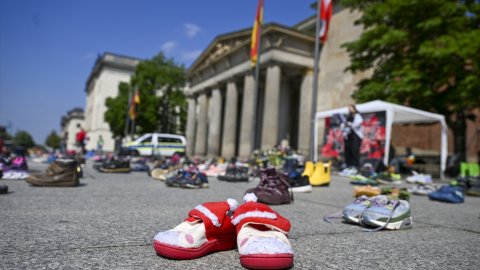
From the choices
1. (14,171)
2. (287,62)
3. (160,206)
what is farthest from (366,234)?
(287,62)

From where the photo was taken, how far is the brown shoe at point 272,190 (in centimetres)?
510

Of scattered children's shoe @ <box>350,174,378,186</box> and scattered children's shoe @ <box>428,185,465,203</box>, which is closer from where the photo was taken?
scattered children's shoe @ <box>428,185,465,203</box>

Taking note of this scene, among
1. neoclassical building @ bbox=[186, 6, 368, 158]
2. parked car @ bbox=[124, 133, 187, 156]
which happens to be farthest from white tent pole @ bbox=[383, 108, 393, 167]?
parked car @ bbox=[124, 133, 187, 156]

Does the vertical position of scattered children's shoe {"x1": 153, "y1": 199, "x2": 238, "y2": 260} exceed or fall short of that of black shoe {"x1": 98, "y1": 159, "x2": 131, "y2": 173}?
it exceeds it

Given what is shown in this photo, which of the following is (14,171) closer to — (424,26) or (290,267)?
(290,267)

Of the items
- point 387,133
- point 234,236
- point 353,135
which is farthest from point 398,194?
point 387,133

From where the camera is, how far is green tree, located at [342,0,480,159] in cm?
1355

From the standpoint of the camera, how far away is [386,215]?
3.60 metres

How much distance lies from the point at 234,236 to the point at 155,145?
26222 mm

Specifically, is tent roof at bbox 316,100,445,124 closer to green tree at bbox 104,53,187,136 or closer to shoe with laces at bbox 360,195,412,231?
shoe with laces at bbox 360,195,412,231

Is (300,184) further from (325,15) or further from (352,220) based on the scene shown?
(325,15)

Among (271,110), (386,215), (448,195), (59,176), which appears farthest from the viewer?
(271,110)

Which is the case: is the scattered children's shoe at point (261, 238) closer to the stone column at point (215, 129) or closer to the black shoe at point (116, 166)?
the black shoe at point (116, 166)

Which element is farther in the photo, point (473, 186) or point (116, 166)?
point (116, 166)
